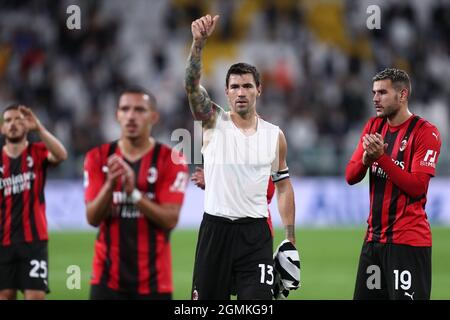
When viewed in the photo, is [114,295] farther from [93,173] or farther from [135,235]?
[93,173]

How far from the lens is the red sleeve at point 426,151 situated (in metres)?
6.25

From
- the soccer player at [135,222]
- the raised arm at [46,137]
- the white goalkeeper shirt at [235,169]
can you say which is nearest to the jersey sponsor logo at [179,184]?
the soccer player at [135,222]

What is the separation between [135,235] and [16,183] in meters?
2.51

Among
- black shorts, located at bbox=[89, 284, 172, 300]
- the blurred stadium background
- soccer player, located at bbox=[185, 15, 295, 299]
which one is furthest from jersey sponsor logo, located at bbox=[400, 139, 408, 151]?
the blurred stadium background

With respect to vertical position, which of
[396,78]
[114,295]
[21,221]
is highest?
[396,78]

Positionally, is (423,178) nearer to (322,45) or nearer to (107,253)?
(107,253)

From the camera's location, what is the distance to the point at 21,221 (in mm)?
7418

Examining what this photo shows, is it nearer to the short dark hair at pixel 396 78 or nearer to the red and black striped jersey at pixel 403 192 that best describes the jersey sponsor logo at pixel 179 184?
the red and black striped jersey at pixel 403 192

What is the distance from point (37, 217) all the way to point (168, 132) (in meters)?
10.8

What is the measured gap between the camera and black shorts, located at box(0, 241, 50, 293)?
291 inches

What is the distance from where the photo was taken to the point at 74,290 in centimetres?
1003

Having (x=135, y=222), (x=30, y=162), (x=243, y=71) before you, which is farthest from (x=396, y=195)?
Result: (x=30, y=162)

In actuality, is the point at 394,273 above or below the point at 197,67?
below
